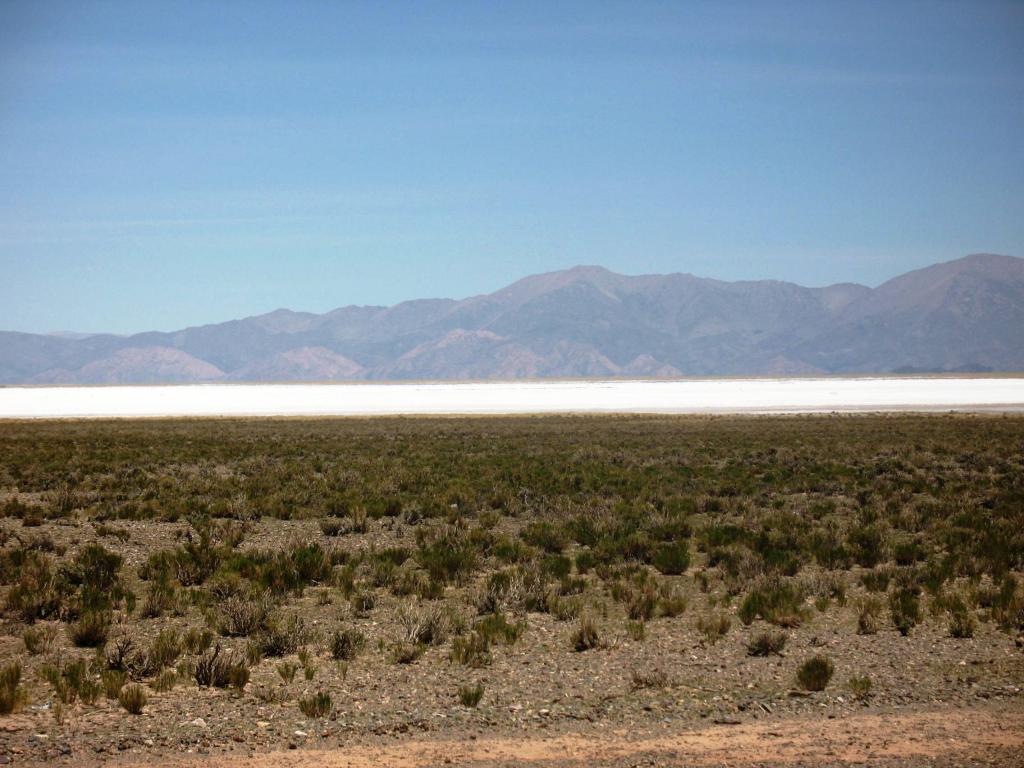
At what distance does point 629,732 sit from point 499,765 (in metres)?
1.14

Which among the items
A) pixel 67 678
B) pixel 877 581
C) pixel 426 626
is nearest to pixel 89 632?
pixel 67 678

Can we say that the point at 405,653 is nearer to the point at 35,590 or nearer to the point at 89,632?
the point at 89,632

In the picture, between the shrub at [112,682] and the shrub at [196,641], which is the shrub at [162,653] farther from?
the shrub at [112,682]

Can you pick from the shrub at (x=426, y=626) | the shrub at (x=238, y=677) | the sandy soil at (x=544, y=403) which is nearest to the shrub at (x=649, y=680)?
the shrub at (x=426, y=626)

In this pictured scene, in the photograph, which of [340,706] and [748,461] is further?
[748,461]

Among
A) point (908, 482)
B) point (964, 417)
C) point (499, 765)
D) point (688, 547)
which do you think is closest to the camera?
point (499, 765)

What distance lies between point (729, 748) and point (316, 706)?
307cm

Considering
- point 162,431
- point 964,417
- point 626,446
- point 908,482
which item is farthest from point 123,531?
point 964,417

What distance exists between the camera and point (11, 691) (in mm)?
7238

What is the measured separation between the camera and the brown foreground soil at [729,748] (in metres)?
6.12

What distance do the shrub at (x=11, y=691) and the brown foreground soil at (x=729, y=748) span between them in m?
1.45

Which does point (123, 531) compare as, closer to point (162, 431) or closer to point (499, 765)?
point (499, 765)

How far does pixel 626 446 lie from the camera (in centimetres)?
3275

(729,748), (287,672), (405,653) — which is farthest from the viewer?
(405,653)
